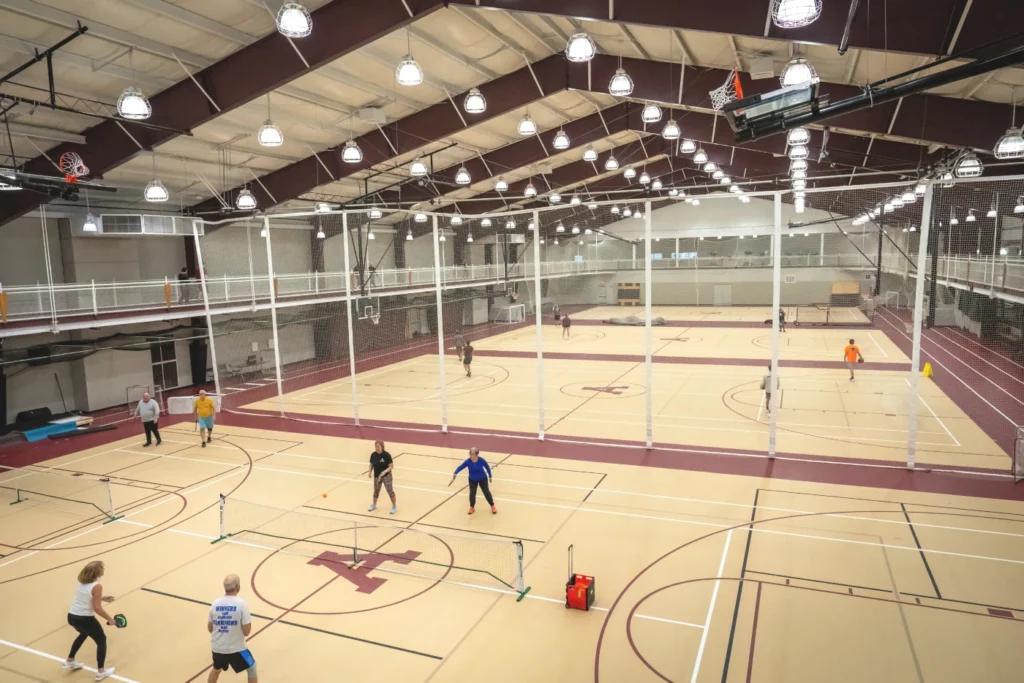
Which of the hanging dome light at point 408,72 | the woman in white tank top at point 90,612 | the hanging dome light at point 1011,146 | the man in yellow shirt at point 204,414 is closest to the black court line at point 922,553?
the hanging dome light at point 1011,146

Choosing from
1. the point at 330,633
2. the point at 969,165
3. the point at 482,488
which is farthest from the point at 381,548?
the point at 969,165

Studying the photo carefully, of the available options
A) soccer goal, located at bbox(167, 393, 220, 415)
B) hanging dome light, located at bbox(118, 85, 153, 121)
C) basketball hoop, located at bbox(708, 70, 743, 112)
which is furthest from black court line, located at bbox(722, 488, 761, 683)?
soccer goal, located at bbox(167, 393, 220, 415)

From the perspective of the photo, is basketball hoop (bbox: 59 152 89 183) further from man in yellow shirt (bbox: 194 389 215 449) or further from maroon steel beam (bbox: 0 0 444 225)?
man in yellow shirt (bbox: 194 389 215 449)

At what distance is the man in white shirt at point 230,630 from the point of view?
6535 millimetres

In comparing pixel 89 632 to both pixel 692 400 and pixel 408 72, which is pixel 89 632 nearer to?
pixel 408 72

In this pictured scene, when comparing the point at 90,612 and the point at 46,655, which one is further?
the point at 46,655

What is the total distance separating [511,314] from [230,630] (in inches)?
1454

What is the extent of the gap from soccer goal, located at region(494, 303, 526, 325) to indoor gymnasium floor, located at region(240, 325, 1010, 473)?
7.66 meters

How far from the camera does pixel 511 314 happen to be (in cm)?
4303

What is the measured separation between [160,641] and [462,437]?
10042 millimetres

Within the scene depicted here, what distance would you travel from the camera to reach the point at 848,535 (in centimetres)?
1050

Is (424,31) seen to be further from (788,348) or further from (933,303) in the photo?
(933,303)

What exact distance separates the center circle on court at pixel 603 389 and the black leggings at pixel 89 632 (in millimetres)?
16912

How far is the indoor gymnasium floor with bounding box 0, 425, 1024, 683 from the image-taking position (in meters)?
7.39
